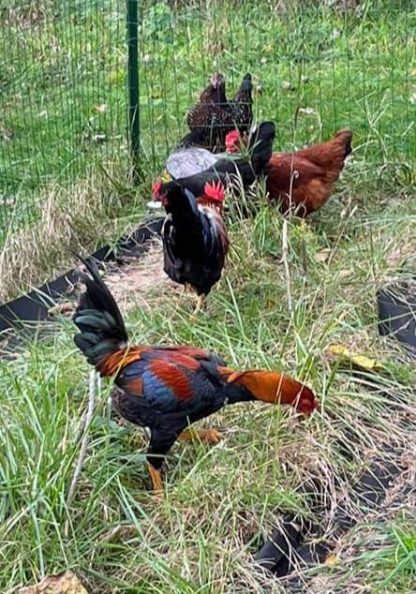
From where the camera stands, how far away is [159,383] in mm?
3326

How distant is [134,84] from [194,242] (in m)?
2.04

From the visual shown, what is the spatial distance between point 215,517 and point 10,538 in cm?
62

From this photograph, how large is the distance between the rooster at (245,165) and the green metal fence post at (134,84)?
2.94 ft

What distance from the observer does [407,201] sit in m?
5.61

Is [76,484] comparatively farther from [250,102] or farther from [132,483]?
[250,102]

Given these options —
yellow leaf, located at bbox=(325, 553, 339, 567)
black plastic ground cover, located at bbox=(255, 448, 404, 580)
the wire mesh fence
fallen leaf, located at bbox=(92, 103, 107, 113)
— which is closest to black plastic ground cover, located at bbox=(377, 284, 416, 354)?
black plastic ground cover, located at bbox=(255, 448, 404, 580)

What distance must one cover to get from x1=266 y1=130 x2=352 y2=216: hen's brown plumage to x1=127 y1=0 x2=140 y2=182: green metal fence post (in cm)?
96

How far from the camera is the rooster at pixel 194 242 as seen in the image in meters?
4.38

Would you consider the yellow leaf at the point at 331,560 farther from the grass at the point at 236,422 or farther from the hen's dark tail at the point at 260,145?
the hen's dark tail at the point at 260,145

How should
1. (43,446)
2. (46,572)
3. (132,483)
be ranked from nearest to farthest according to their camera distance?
(46,572), (43,446), (132,483)

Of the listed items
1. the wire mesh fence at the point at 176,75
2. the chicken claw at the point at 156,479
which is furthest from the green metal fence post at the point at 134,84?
the chicken claw at the point at 156,479

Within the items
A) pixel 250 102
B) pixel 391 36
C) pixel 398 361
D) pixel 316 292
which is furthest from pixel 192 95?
pixel 398 361

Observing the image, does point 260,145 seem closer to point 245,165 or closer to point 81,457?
point 245,165

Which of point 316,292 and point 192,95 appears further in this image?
point 192,95
